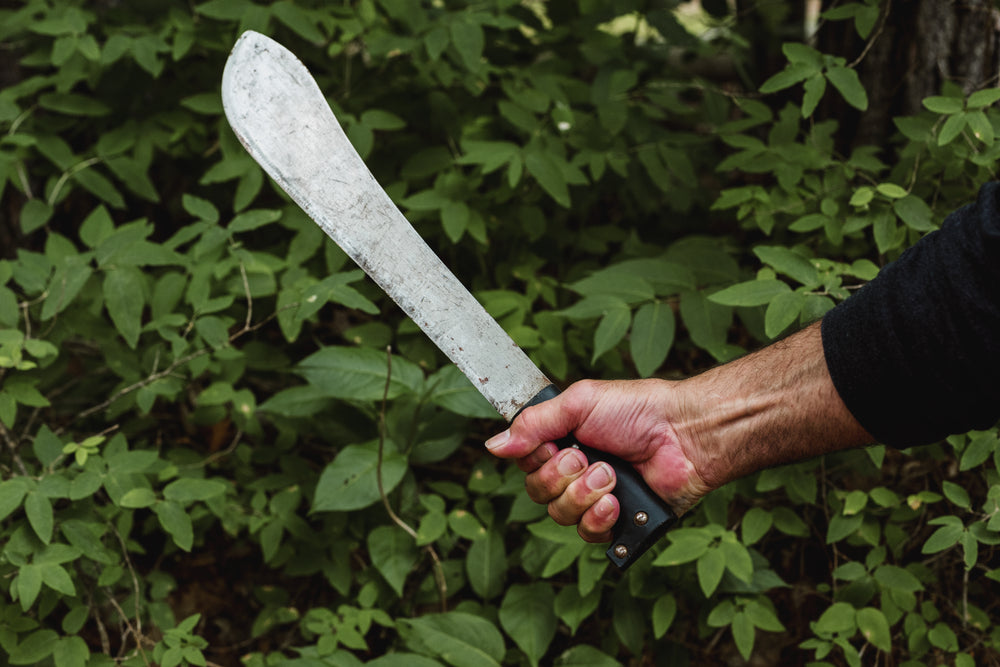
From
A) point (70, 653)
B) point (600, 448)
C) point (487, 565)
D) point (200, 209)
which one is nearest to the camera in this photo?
point (600, 448)

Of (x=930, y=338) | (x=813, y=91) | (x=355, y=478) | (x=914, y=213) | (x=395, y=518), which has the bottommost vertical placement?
(x=395, y=518)

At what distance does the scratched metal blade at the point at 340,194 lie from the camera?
4.58 feet

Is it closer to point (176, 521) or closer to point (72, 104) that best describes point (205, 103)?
point (72, 104)

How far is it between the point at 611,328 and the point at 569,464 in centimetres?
63

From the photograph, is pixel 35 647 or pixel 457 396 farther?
pixel 457 396

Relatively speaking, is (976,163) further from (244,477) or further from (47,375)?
(47,375)

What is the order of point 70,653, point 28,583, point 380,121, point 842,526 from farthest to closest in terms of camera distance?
point 380,121, point 842,526, point 70,653, point 28,583

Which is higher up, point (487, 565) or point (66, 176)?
point (66, 176)

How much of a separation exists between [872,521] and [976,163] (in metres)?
0.95

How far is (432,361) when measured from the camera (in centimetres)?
249

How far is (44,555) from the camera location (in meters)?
1.77

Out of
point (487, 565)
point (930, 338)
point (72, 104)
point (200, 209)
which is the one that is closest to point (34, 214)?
point (72, 104)

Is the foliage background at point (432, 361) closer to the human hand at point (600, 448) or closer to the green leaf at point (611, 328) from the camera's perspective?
the green leaf at point (611, 328)

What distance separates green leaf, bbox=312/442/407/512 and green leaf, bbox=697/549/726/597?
81 cm
